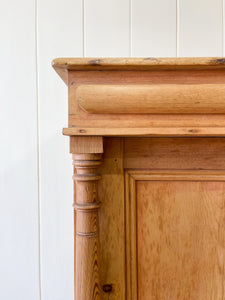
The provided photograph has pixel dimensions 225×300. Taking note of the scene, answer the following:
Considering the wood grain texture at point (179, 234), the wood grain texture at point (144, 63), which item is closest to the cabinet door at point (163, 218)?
the wood grain texture at point (179, 234)

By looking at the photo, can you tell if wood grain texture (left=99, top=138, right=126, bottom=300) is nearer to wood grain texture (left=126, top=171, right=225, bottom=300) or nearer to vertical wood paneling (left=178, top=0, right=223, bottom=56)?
wood grain texture (left=126, top=171, right=225, bottom=300)

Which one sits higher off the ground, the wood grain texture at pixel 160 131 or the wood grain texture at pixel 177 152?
the wood grain texture at pixel 160 131

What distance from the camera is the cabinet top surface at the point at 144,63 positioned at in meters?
0.47

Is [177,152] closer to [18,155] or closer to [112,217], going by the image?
[112,217]

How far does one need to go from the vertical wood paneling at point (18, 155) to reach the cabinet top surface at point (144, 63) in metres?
0.50

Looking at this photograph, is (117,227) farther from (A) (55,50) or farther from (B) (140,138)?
(A) (55,50)

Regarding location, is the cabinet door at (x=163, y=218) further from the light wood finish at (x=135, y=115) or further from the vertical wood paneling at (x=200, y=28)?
the vertical wood paneling at (x=200, y=28)

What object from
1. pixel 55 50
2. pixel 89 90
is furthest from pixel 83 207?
pixel 55 50

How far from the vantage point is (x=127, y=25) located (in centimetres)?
95

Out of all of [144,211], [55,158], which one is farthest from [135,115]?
[55,158]

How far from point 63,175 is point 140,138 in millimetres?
465

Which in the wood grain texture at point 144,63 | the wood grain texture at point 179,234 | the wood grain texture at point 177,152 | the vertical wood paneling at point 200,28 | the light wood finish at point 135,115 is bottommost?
the wood grain texture at point 179,234

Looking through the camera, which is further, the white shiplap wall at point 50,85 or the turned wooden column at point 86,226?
the white shiplap wall at point 50,85

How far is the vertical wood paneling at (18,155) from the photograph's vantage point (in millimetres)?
944
